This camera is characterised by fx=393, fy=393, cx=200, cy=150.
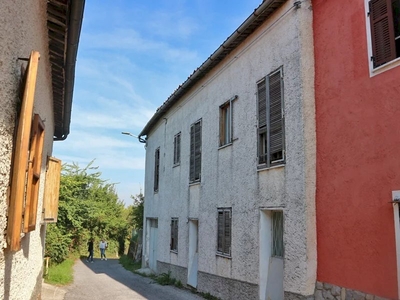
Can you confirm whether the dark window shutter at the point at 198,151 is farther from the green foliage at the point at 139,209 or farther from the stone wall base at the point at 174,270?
the green foliage at the point at 139,209

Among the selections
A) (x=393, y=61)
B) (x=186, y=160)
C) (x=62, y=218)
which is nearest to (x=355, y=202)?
(x=393, y=61)

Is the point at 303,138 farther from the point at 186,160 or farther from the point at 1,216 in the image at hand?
the point at 186,160

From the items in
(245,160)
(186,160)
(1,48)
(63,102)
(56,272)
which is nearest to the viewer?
(1,48)

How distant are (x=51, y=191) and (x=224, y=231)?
4.76 meters

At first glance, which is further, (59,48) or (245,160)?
(245,160)

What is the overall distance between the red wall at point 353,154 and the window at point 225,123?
3.69 meters

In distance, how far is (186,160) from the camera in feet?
46.9

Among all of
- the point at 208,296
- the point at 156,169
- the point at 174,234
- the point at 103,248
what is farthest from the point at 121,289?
the point at 103,248

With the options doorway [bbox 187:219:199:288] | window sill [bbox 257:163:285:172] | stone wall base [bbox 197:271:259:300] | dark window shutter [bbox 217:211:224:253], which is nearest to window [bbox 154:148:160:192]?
doorway [bbox 187:219:199:288]

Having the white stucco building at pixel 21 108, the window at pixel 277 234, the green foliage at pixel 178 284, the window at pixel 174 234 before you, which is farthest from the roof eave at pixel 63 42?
the green foliage at pixel 178 284

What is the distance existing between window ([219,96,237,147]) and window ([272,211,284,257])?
9.29 feet

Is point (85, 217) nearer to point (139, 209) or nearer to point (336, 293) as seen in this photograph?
point (139, 209)

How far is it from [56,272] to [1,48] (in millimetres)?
15392

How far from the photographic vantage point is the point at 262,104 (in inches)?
364
